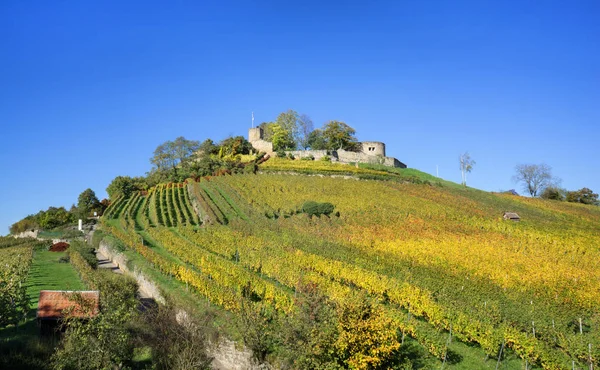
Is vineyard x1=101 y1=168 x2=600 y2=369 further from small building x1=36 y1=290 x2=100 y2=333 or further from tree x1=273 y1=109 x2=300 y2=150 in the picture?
tree x1=273 y1=109 x2=300 y2=150

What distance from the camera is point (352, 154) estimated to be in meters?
83.8

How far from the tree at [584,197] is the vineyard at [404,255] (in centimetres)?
1733

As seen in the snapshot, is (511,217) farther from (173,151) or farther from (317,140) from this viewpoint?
(173,151)

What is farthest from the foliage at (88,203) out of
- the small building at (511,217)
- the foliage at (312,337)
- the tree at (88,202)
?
the foliage at (312,337)

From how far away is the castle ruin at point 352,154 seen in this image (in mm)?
81562

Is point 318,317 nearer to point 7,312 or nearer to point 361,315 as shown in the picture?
point 361,315

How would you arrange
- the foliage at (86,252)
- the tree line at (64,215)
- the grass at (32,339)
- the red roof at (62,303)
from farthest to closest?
the tree line at (64,215)
the foliage at (86,252)
the red roof at (62,303)
the grass at (32,339)

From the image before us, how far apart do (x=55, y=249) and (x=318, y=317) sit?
4233 centimetres

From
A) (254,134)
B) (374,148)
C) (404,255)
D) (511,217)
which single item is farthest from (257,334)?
(254,134)

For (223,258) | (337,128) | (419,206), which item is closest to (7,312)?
(223,258)

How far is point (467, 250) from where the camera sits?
107 feet

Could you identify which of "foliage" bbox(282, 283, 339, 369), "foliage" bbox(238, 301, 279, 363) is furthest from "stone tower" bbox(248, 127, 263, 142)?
"foliage" bbox(282, 283, 339, 369)

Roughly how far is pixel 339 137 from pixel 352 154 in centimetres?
617

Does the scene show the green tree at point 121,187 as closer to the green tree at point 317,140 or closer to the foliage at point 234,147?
the foliage at point 234,147
